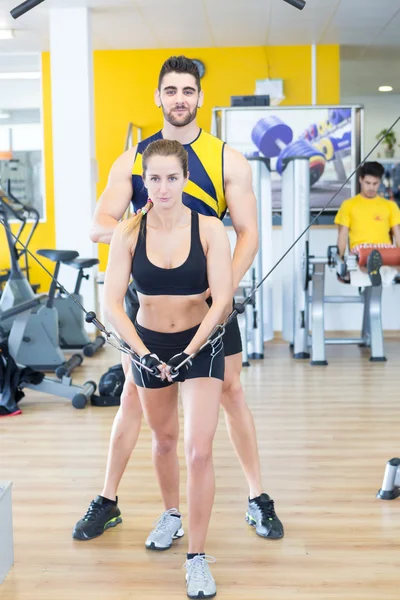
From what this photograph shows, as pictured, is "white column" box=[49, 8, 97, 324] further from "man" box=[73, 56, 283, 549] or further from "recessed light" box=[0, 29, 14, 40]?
"man" box=[73, 56, 283, 549]

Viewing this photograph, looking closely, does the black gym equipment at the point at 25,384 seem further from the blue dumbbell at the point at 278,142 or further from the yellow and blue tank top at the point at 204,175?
the blue dumbbell at the point at 278,142

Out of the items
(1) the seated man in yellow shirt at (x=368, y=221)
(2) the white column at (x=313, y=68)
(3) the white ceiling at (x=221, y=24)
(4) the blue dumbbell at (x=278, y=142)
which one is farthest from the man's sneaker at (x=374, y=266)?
(2) the white column at (x=313, y=68)

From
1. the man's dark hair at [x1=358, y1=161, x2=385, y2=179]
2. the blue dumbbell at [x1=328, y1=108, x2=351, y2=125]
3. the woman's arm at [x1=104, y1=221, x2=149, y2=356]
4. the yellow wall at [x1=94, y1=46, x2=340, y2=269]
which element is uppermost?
the yellow wall at [x1=94, y1=46, x2=340, y2=269]

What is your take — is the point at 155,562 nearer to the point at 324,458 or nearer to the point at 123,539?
the point at 123,539

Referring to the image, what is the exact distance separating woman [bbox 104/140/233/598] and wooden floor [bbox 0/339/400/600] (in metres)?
0.25

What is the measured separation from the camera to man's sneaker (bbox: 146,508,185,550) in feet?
8.27

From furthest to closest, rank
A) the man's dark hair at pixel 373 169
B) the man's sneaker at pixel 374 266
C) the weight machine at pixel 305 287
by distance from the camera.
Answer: the man's dark hair at pixel 373 169 → the weight machine at pixel 305 287 → the man's sneaker at pixel 374 266

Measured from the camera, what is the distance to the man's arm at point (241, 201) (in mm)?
2396

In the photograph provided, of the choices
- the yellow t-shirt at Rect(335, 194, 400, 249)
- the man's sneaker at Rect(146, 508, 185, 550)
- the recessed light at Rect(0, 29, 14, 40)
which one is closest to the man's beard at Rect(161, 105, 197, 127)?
the man's sneaker at Rect(146, 508, 185, 550)

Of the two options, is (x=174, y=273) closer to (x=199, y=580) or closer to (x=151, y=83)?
(x=199, y=580)

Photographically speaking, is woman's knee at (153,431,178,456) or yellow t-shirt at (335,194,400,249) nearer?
woman's knee at (153,431,178,456)

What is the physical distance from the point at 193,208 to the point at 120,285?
351 mm

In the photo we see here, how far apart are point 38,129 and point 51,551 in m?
8.24

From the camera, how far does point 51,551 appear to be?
8.29ft
